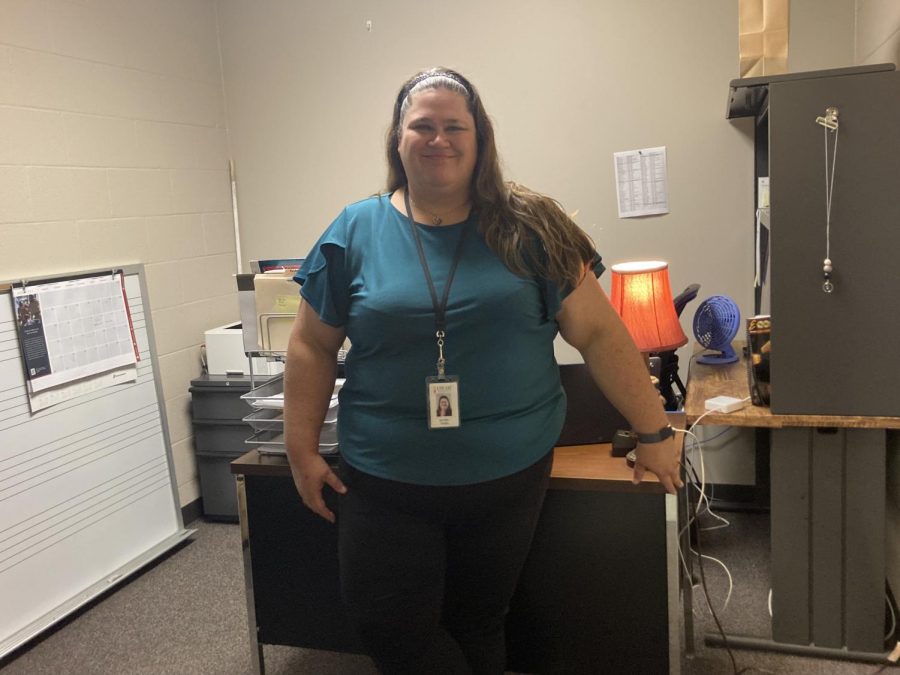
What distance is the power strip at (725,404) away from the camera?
1965 mm

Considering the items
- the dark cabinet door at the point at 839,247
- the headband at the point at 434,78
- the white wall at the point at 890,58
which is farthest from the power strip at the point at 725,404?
the headband at the point at 434,78

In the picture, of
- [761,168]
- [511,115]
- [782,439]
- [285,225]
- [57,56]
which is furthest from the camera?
[285,225]

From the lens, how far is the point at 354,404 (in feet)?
4.79

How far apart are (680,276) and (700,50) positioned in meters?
0.89

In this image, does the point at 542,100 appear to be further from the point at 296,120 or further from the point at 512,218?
the point at 512,218

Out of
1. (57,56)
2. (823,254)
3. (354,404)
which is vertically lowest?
(354,404)

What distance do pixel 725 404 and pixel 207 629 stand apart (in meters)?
1.77

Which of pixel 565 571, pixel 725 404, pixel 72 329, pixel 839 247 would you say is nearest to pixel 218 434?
pixel 72 329

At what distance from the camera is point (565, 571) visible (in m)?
1.79

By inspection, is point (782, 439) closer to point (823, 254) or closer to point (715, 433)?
point (823, 254)

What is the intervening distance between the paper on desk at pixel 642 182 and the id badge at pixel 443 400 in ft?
6.54

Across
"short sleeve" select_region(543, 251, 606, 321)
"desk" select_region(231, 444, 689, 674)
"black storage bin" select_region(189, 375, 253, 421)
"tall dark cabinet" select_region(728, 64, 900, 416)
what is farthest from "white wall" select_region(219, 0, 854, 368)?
"short sleeve" select_region(543, 251, 606, 321)

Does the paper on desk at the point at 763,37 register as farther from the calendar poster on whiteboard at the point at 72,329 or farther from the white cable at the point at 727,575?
the calendar poster on whiteboard at the point at 72,329

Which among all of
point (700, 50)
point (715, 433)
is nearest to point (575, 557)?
point (715, 433)
